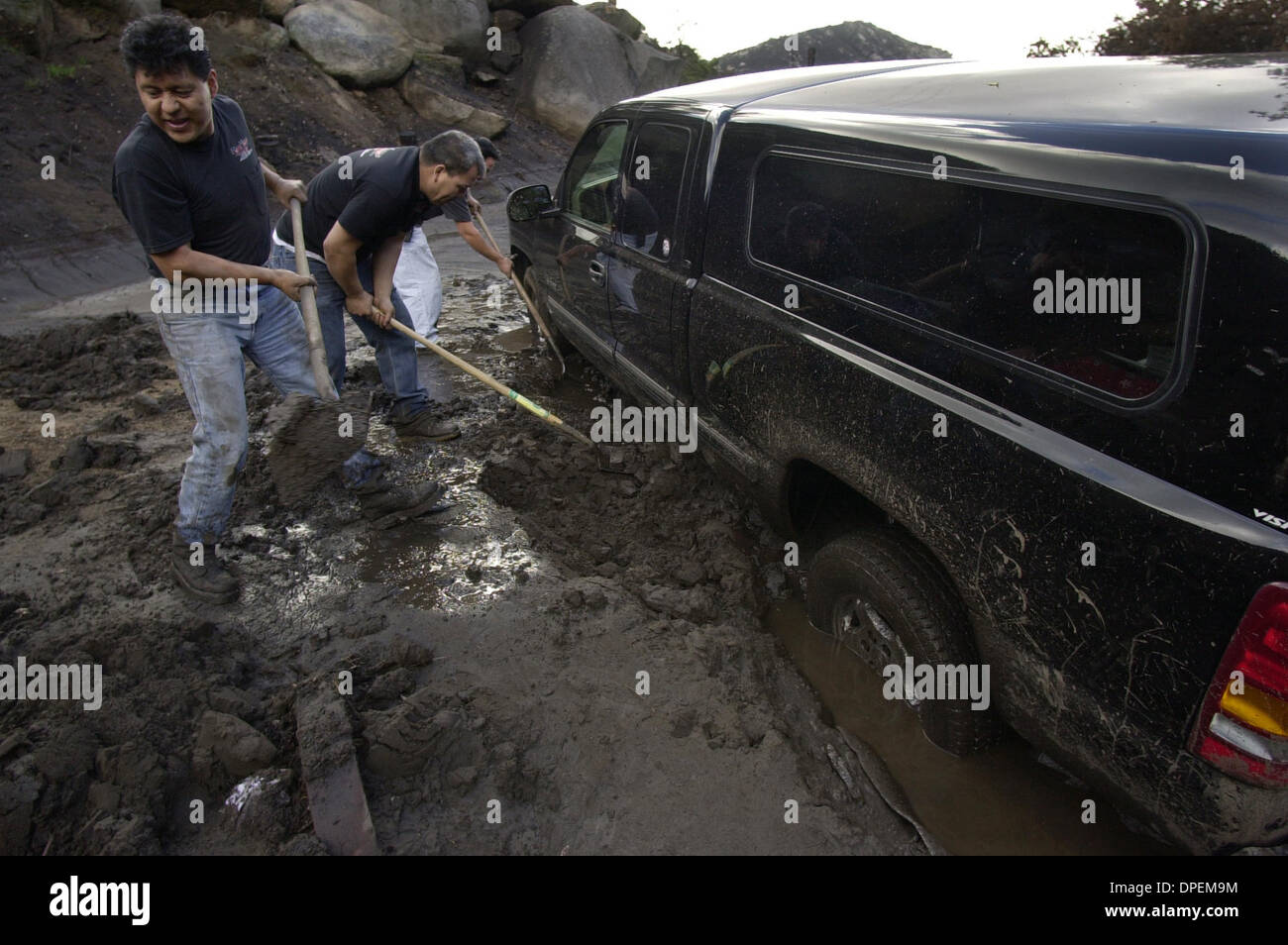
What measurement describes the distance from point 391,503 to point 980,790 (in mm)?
2724

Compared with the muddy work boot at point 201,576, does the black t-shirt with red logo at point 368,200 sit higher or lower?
higher

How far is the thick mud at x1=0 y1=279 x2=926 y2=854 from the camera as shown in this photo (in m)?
2.25

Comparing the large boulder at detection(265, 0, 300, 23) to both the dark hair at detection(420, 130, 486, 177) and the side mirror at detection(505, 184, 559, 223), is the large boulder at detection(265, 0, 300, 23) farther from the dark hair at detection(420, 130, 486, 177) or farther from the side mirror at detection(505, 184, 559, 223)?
the dark hair at detection(420, 130, 486, 177)

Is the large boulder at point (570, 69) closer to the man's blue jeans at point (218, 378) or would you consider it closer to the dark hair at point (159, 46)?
the man's blue jeans at point (218, 378)

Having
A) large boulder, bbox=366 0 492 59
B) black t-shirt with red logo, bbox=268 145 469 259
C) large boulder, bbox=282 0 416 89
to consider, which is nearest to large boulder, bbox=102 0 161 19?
large boulder, bbox=282 0 416 89

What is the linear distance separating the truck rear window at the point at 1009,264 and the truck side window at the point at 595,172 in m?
1.62

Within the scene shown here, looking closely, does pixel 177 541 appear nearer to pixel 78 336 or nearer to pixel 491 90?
pixel 78 336

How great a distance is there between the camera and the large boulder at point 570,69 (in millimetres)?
14312

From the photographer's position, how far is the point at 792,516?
115 inches

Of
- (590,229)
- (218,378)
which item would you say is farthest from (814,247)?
(218,378)

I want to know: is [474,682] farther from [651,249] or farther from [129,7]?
[129,7]

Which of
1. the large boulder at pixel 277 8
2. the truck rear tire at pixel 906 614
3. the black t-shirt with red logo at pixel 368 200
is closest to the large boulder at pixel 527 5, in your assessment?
the large boulder at pixel 277 8
